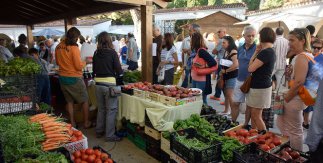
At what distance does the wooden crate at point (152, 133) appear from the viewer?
3861mm

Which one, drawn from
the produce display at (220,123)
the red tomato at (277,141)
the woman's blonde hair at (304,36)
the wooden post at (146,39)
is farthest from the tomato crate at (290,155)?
the wooden post at (146,39)

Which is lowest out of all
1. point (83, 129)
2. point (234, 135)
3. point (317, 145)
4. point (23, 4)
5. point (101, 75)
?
point (83, 129)

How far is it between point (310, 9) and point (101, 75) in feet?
39.3

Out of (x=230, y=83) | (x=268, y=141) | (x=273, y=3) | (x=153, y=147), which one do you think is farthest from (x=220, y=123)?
(x=273, y=3)

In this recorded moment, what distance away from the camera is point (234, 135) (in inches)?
141

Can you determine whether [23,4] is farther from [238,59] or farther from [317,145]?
[317,145]

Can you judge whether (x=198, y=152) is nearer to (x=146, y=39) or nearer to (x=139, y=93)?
(x=139, y=93)

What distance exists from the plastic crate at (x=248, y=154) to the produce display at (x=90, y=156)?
57.8 inches

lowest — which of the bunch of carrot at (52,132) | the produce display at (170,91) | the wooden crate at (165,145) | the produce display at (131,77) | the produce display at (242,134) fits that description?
the wooden crate at (165,145)

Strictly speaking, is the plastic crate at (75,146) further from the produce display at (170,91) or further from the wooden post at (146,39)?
the wooden post at (146,39)

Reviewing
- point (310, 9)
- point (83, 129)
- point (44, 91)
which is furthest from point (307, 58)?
point (310, 9)

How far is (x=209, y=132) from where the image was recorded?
11.7 ft

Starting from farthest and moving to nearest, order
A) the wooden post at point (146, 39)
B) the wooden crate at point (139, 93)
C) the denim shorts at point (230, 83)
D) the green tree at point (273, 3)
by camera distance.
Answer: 1. the green tree at point (273, 3)
2. the denim shorts at point (230, 83)
3. the wooden post at point (146, 39)
4. the wooden crate at point (139, 93)

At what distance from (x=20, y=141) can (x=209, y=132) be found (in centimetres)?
234
